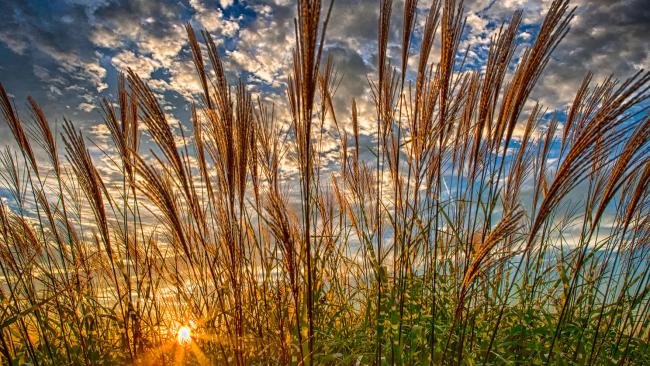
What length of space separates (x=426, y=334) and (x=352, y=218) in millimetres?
1023

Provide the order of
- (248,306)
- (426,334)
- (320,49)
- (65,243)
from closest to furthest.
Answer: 1. (320,49)
2. (426,334)
3. (248,306)
4. (65,243)

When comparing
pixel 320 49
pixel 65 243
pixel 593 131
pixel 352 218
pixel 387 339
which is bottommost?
pixel 387 339

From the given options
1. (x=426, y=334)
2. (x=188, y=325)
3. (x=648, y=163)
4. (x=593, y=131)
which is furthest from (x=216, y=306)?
(x=648, y=163)

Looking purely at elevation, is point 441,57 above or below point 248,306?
above

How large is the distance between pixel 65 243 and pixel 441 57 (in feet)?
9.00

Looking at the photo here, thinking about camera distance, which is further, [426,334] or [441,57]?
[426,334]

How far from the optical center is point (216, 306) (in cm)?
249

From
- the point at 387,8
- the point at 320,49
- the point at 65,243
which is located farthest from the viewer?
the point at 65,243

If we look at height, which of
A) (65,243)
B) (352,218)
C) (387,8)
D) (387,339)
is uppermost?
(387,8)

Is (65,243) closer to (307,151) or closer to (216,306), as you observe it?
(216,306)

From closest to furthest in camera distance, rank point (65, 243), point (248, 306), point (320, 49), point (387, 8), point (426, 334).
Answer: point (320, 49)
point (387, 8)
point (426, 334)
point (248, 306)
point (65, 243)

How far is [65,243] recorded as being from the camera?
294cm

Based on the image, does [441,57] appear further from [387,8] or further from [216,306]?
[216,306]

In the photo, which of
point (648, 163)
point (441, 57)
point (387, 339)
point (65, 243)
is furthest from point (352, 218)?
point (65, 243)
